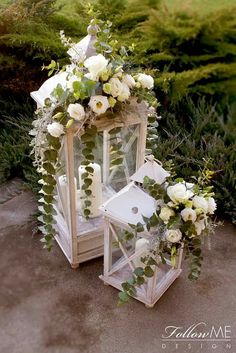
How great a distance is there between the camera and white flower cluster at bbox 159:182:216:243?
1467 millimetres

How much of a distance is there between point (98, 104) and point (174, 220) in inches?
18.2

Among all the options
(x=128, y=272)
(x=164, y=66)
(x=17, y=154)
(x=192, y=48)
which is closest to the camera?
(x=128, y=272)

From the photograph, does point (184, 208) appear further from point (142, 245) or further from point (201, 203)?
point (142, 245)

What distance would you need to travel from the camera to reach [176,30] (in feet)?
9.59

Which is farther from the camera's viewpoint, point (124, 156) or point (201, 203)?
point (124, 156)

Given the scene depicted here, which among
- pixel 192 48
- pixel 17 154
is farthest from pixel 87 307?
pixel 192 48

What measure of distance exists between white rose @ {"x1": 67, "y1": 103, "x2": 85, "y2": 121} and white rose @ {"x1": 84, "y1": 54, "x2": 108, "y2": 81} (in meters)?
0.11

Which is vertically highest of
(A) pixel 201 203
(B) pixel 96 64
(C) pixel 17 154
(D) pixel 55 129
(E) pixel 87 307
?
(B) pixel 96 64

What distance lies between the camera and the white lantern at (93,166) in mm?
1645

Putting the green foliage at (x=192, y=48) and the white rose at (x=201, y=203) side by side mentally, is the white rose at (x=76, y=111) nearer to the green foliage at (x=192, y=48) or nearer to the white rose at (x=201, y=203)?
the white rose at (x=201, y=203)

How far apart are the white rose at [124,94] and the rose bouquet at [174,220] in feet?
0.95

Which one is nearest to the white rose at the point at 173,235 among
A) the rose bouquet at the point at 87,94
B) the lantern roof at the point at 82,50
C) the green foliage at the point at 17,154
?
the rose bouquet at the point at 87,94

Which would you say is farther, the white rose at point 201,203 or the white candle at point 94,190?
the white candle at point 94,190

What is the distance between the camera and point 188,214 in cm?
146
